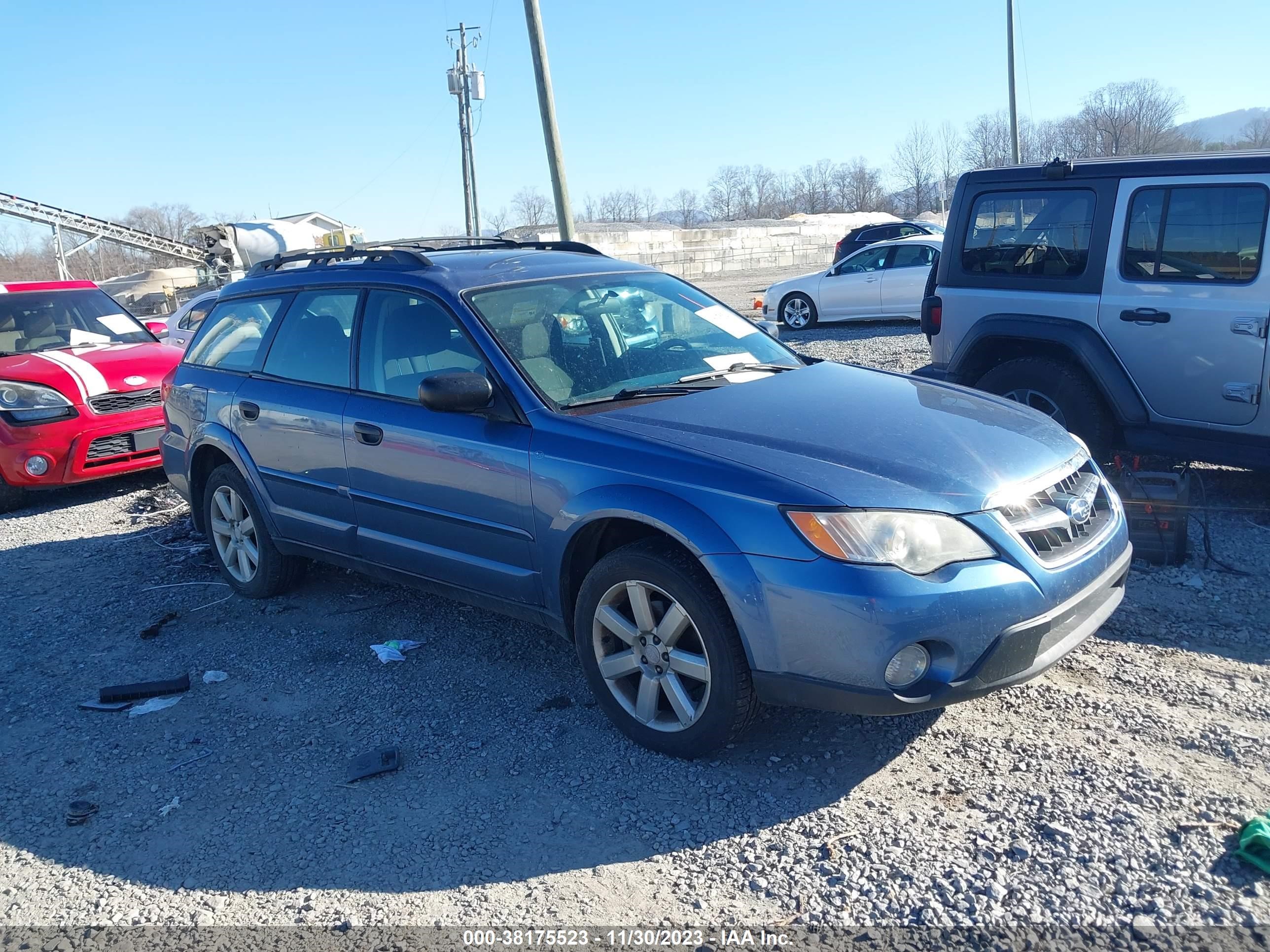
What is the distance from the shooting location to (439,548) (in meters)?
4.32

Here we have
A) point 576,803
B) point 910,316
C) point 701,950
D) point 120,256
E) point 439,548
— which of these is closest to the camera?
point 701,950

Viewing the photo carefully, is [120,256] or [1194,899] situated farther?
[120,256]

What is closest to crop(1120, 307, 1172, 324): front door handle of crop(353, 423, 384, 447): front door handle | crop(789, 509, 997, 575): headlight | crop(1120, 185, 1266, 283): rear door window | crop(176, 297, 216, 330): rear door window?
crop(1120, 185, 1266, 283): rear door window

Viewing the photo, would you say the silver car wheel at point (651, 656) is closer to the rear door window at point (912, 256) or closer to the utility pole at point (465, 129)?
the rear door window at point (912, 256)

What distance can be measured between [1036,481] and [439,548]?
8.01ft

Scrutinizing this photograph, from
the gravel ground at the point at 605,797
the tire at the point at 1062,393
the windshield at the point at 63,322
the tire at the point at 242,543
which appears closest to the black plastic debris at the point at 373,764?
the gravel ground at the point at 605,797

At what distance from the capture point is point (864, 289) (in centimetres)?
1644

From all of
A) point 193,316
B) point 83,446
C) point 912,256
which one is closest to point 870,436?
point 83,446

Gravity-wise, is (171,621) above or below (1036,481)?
below

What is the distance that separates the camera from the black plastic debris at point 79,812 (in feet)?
11.5

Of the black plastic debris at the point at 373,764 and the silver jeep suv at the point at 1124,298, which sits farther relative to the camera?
the silver jeep suv at the point at 1124,298

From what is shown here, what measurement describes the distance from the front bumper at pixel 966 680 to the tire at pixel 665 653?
0.50 feet

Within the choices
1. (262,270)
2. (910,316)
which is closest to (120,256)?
(910,316)

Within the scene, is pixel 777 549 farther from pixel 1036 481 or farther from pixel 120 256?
pixel 120 256
